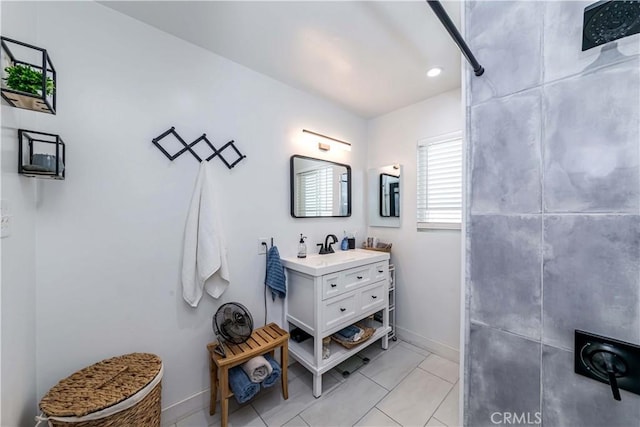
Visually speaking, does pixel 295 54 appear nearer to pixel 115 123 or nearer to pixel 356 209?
pixel 115 123

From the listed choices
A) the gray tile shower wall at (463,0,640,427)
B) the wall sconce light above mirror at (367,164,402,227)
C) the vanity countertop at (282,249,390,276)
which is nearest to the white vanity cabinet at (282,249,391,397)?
the vanity countertop at (282,249,390,276)

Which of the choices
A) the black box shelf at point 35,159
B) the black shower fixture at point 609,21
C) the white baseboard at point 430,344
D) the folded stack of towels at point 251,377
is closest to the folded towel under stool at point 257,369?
the folded stack of towels at point 251,377

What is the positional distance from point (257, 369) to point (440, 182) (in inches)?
86.9

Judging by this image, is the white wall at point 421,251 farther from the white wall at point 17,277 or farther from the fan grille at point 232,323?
the white wall at point 17,277

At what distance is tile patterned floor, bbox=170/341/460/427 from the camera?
1.53m

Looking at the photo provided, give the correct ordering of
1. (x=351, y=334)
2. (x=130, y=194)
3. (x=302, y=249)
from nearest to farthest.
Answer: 1. (x=130, y=194)
2. (x=351, y=334)
3. (x=302, y=249)

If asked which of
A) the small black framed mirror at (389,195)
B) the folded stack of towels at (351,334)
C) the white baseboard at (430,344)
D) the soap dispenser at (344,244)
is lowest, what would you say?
the white baseboard at (430,344)

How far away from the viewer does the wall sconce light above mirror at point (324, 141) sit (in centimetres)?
229

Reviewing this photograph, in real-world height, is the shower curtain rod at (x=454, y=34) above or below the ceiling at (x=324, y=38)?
below

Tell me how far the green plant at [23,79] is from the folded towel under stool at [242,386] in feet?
5.70

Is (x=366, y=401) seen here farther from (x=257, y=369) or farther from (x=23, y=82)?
(x=23, y=82)

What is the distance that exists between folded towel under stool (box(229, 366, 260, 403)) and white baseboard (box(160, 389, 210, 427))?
1.03 feet

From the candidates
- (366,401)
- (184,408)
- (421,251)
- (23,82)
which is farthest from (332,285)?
(23,82)

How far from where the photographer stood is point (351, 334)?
204 centimetres
